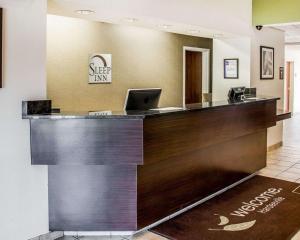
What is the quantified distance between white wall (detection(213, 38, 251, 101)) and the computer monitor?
2.91m

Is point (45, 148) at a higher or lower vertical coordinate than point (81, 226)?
higher

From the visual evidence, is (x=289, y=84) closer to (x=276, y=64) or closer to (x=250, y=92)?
(x=276, y=64)

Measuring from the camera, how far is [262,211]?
4.16 metres

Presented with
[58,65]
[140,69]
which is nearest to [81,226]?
[58,65]

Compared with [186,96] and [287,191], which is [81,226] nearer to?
[287,191]

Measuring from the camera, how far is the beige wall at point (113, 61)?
4871mm

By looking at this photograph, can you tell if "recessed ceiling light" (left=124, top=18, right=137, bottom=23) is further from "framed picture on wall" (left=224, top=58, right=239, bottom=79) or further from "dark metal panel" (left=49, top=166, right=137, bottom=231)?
"framed picture on wall" (left=224, top=58, right=239, bottom=79)

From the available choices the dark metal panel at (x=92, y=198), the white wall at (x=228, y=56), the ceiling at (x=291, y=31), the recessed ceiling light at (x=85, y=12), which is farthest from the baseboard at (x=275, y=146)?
the recessed ceiling light at (x=85, y=12)

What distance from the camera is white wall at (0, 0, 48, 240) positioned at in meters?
3.00

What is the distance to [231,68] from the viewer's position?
678 centimetres

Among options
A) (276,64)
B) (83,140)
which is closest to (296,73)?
(276,64)

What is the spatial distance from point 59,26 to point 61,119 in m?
2.11

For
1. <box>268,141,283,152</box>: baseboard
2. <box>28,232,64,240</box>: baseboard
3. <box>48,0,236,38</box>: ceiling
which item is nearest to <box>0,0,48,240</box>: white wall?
<box>28,232,64,240</box>: baseboard

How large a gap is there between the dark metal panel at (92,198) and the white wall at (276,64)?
4166 mm
